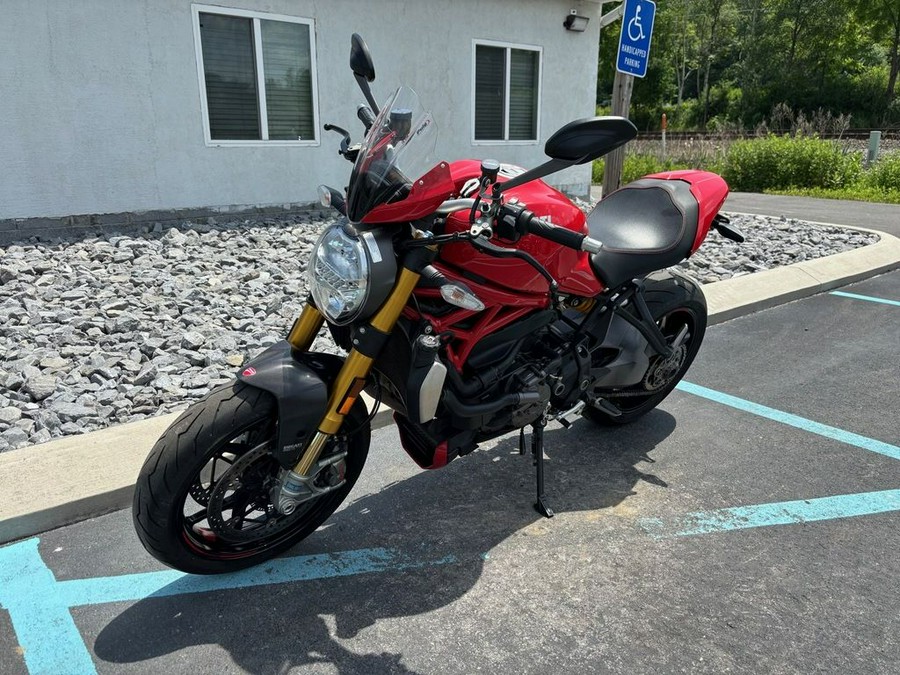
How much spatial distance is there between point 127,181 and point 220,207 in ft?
3.69

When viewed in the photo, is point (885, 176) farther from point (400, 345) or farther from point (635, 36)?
point (400, 345)

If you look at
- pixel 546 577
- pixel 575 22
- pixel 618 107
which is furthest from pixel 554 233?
pixel 575 22

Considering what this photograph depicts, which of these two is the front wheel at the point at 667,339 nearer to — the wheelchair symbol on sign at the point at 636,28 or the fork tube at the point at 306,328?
the fork tube at the point at 306,328

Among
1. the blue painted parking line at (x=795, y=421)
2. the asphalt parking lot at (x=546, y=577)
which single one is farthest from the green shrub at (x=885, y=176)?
the asphalt parking lot at (x=546, y=577)

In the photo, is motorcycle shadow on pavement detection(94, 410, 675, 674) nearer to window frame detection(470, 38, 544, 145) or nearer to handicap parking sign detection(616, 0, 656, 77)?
handicap parking sign detection(616, 0, 656, 77)

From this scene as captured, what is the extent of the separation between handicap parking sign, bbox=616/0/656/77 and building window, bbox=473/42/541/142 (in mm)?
4573

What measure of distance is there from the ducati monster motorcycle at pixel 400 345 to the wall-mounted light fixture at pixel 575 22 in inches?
373

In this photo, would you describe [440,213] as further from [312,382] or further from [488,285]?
A: [312,382]

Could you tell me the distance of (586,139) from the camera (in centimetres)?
203

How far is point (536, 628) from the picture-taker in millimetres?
2406

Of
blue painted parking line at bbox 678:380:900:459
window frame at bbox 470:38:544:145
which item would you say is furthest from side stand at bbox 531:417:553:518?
window frame at bbox 470:38:544:145

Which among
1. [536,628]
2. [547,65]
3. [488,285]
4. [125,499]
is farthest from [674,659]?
[547,65]

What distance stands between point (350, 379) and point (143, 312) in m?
3.45

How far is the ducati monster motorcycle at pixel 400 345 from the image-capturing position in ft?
7.61
